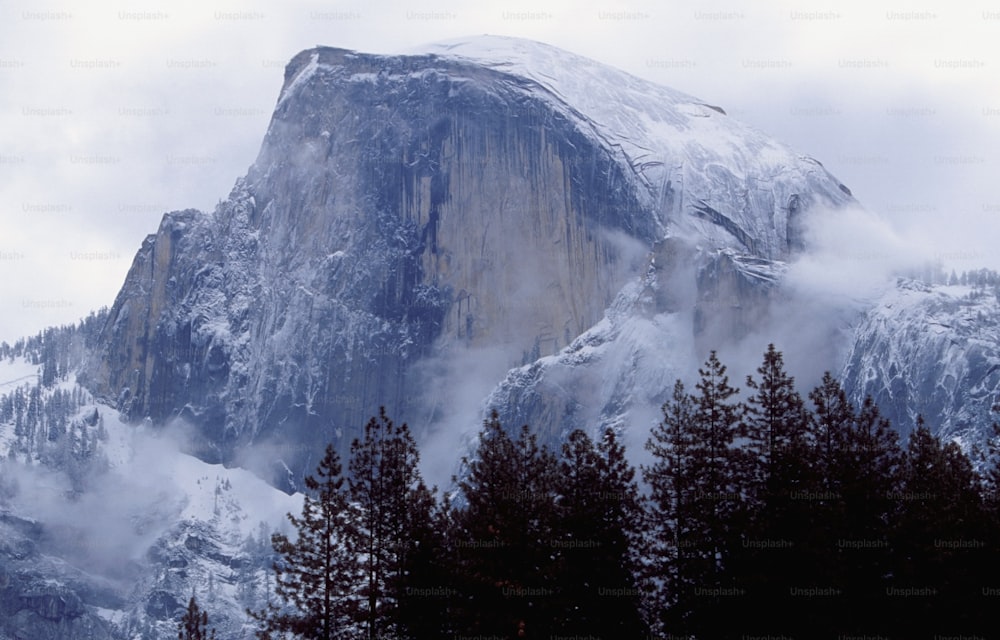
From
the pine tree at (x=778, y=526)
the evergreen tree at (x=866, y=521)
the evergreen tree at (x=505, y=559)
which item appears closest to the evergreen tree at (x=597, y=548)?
the evergreen tree at (x=505, y=559)

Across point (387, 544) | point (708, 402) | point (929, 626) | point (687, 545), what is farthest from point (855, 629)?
point (387, 544)

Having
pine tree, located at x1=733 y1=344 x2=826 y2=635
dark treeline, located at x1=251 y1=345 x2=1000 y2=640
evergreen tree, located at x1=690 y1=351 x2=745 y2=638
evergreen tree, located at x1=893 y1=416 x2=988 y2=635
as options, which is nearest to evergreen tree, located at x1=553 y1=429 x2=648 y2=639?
dark treeline, located at x1=251 y1=345 x2=1000 y2=640

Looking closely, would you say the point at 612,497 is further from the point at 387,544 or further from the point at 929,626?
the point at 929,626

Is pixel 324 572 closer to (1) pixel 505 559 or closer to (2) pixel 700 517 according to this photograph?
(1) pixel 505 559

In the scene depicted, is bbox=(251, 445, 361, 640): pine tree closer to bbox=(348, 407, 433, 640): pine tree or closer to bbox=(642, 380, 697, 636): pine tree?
bbox=(348, 407, 433, 640): pine tree

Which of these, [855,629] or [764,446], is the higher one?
[764,446]
